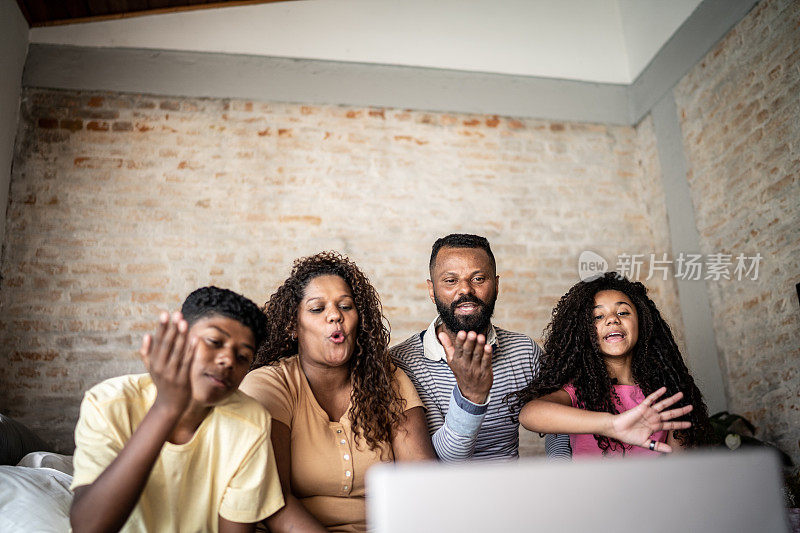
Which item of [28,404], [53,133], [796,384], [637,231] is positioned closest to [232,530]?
[28,404]

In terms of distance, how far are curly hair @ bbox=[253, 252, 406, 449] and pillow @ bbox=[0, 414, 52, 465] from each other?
1168 millimetres

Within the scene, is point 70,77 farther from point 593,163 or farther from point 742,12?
point 742,12

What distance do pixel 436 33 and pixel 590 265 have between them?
210cm

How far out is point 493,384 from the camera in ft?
9.60

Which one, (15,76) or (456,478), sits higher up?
(15,76)

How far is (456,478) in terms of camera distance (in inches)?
38.5

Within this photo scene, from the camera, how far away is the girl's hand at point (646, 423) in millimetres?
2139

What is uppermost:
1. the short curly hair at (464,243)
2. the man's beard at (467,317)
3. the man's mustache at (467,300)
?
the short curly hair at (464,243)

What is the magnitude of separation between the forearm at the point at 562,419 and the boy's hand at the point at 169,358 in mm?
1350

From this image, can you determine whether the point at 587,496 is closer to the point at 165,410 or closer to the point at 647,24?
the point at 165,410

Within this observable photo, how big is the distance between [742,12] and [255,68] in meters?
3.24

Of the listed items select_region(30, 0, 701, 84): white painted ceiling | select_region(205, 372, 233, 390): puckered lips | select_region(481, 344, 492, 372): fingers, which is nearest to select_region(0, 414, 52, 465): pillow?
select_region(205, 372, 233, 390): puckered lips

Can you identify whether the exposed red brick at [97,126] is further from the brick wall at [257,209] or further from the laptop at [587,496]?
the laptop at [587,496]

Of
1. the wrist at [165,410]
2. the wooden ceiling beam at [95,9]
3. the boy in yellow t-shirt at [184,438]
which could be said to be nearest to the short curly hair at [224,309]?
the boy in yellow t-shirt at [184,438]
